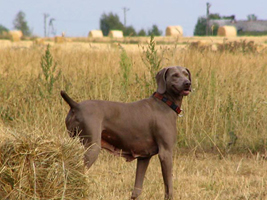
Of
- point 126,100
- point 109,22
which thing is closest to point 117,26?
point 109,22

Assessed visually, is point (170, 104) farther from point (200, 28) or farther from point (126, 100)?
point (200, 28)

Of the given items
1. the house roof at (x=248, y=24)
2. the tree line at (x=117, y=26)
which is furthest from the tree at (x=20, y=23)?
the house roof at (x=248, y=24)

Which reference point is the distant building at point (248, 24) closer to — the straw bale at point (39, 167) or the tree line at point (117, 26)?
the tree line at point (117, 26)

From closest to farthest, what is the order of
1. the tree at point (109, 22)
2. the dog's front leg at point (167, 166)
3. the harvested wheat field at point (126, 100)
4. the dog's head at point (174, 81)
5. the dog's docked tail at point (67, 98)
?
the harvested wheat field at point (126, 100)
the dog's docked tail at point (67, 98)
the dog's front leg at point (167, 166)
the dog's head at point (174, 81)
the tree at point (109, 22)

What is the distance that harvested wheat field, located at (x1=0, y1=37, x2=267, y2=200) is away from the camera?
3.86m

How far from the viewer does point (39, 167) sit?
380cm

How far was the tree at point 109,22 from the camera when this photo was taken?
77500 millimetres

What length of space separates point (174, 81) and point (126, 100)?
2.78 m

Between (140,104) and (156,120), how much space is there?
242 mm

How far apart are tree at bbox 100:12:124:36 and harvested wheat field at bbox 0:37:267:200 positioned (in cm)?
6761

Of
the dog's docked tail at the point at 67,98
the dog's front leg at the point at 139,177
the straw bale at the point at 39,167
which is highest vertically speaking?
the dog's docked tail at the point at 67,98

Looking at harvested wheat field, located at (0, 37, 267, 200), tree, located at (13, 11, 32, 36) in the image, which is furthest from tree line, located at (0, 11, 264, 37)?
harvested wheat field, located at (0, 37, 267, 200)

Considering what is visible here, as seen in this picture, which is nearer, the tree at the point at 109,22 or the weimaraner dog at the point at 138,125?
the weimaraner dog at the point at 138,125

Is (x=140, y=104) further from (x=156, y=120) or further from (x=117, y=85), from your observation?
(x=117, y=85)
